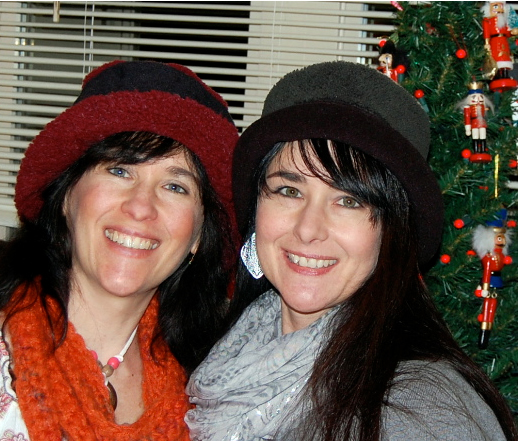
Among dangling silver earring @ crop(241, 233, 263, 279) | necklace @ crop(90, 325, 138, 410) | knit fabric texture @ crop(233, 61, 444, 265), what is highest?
knit fabric texture @ crop(233, 61, 444, 265)

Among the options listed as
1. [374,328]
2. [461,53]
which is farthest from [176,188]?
[461,53]

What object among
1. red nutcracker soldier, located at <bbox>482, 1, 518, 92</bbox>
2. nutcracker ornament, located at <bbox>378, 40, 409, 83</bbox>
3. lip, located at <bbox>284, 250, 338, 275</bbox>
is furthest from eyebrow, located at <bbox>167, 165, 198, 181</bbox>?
red nutcracker soldier, located at <bbox>482, 1, 518, 92</bbox>

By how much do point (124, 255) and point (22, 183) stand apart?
1.23 feet

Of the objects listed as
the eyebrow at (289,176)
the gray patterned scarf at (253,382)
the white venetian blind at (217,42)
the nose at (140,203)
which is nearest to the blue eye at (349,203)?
the eyebrow at (289,176)

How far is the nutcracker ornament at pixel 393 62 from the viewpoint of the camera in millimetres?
2090

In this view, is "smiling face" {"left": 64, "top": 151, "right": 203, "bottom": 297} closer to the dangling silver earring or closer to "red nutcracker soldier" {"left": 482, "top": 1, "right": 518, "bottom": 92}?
the dangling silver earring

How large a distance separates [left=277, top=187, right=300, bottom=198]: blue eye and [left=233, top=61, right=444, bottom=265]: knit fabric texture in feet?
0.42

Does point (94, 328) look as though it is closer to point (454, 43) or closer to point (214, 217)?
point (214, 217)

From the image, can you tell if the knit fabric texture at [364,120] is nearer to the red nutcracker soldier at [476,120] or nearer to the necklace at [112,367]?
the red nutcracker soldier at [476,120]

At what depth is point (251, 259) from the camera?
1957mm

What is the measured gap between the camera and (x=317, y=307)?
1657mm

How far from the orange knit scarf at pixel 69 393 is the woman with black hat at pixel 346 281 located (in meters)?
0.12

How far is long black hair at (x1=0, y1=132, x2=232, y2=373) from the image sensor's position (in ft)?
5.76

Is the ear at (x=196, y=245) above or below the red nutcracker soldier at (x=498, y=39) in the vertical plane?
below
